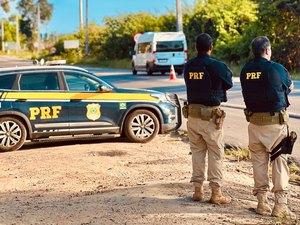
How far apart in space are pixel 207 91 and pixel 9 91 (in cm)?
503

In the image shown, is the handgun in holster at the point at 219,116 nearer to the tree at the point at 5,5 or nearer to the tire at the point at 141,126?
the tire at the point at 141,126

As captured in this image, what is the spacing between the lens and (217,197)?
6.05 m

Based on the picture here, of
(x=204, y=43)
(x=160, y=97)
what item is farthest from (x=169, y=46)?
(x=204, y=43)

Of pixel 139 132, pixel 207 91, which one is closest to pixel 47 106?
pixel 139 132

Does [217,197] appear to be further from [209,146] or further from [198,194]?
[209,146]

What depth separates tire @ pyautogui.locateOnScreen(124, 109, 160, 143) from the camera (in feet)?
35.3

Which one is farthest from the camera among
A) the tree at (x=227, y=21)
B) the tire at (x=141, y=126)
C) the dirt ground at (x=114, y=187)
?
the tree at (x=227, y=21)

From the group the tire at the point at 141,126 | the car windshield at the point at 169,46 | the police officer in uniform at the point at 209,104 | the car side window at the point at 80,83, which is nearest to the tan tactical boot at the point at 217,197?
the police officer in uniform at the point at 209,104

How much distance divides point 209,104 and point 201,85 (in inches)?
8.4

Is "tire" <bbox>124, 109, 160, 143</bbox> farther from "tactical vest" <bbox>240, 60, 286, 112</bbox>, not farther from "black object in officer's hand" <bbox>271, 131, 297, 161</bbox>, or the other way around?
"black object in officer's hand" <bbox>271, 131, 297, 161</bbox>

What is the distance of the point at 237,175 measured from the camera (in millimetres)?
7789

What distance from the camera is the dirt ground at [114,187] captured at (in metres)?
5.59

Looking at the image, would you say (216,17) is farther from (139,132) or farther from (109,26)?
(139,132)

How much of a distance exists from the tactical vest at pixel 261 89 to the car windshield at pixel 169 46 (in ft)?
89.0
